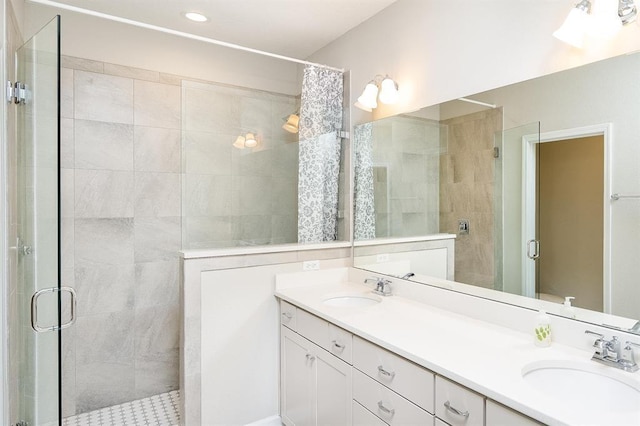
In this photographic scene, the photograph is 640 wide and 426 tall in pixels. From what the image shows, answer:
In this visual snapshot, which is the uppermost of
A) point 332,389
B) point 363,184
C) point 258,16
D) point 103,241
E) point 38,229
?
point 258,16

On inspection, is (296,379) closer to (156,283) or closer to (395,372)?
(395,372)

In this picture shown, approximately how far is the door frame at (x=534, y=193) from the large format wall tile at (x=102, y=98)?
99.1 inches

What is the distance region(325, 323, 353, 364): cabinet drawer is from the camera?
170cm

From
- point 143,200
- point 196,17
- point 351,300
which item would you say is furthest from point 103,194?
point 351,300

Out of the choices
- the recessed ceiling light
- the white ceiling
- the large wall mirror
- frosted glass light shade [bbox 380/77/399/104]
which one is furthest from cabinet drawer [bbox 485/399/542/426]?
the recessed ceiling light

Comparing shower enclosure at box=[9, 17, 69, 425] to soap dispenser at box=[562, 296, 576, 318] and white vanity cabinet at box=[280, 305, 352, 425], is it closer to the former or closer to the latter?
white vanity cabinet at box=[280, 305, 352, 425]

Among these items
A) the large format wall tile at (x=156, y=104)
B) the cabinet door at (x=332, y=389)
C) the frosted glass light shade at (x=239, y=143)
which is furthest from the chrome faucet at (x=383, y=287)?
the large format wall tile at (x=156, y=104)

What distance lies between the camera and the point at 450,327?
1.64m

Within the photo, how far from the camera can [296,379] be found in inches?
83.7

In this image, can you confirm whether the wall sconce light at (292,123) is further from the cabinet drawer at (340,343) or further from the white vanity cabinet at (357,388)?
the cabinet drawer at (340,343)

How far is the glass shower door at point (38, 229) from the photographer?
161cm

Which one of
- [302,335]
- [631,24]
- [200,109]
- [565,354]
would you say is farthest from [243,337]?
[631,24]

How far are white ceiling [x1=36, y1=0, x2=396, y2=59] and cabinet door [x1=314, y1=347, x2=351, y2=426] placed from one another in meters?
2.08

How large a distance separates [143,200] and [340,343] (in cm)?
180
